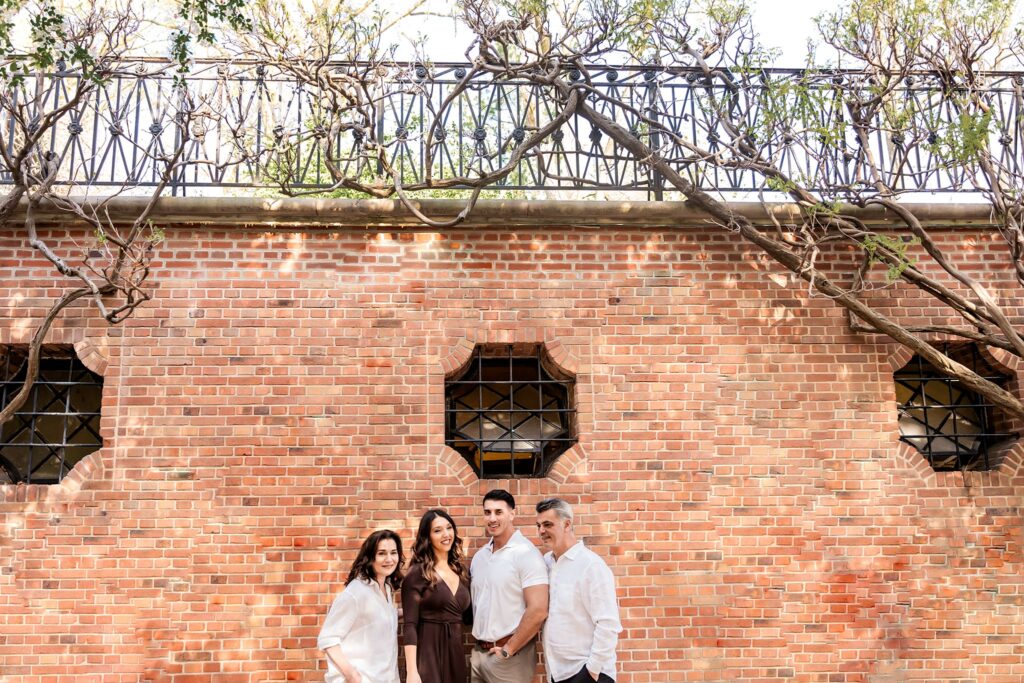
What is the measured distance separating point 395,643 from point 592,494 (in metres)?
1.74

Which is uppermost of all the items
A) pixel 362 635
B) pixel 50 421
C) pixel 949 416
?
pixel 50 421

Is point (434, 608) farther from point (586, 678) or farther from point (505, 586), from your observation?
point (586, 678)

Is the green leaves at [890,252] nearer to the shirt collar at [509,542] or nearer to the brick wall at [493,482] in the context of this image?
the brick wall at [493,482]

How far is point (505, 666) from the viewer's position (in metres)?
5.51

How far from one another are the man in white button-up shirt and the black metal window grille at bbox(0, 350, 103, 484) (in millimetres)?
3539

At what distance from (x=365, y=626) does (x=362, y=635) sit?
0.06m

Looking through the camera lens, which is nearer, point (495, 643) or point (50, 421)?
point (495, 643)

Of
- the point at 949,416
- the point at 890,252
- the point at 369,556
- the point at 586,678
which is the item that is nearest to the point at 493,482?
the point at 369,556

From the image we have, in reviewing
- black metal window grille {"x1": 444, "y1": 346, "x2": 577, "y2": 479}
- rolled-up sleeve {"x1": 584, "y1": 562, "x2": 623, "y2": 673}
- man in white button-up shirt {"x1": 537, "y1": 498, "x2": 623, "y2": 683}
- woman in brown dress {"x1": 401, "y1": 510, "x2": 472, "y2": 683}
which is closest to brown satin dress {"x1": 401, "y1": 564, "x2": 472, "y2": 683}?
woman in brown dress {"x1": 401, "y1": 510, "x2": 472, "y2": 683}

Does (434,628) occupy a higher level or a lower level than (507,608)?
lower

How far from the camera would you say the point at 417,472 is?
6172 millimetres

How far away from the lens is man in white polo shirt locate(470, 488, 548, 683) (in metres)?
5.45

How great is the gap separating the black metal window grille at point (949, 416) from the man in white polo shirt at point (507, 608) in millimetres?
3275

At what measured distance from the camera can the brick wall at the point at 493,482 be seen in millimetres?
5926
